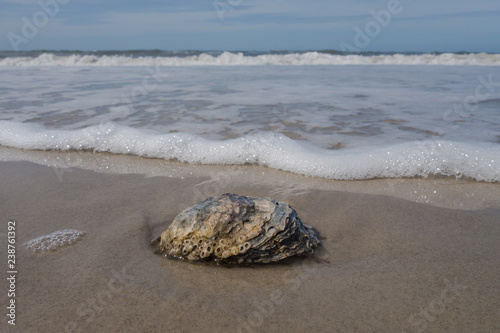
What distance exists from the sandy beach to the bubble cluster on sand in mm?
→ 49

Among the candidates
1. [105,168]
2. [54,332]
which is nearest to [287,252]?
[54,332]

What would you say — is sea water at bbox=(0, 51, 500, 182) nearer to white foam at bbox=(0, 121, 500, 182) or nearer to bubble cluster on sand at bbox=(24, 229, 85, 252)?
white foam at bbox=(0, 121, 500, 182)

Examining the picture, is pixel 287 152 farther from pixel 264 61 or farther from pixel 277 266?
pixel 264 61

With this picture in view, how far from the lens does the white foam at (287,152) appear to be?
10.8ft

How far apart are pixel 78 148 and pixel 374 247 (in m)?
3.39

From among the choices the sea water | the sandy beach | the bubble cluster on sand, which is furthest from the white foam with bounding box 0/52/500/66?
the bubble cluster on sand

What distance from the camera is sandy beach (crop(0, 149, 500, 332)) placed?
1.61 meters

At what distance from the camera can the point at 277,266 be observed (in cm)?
193

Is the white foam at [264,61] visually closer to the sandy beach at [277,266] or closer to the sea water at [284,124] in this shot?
the sea water at [284,124]

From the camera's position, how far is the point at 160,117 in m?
5.29

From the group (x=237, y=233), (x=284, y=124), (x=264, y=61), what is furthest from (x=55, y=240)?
(x=264, y=61)

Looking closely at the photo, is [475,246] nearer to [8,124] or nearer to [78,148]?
[78,148]

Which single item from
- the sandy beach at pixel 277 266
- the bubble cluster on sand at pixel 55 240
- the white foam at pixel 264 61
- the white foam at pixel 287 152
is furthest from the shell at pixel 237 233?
the white foam at pixel 264 61

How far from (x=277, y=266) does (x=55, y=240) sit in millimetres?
1363
